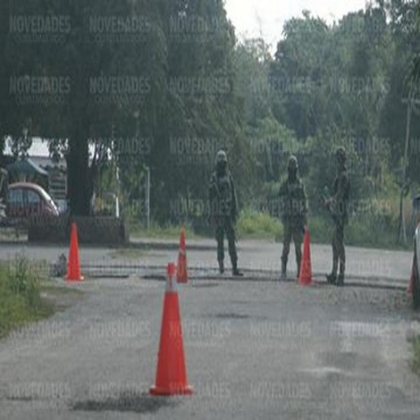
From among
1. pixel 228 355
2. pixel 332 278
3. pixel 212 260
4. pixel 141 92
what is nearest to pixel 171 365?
pixel 228 355

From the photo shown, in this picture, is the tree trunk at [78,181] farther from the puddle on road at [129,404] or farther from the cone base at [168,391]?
the puddle on road at [129,404]

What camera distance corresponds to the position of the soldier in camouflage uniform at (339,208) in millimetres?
22594

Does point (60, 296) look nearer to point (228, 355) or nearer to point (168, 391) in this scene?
point (228, 355)

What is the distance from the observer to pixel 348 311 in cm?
1819

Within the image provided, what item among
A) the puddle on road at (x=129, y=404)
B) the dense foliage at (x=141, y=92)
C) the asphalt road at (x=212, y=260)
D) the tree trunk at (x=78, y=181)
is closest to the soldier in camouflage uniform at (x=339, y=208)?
the asphalt road at (x=212, y=260)

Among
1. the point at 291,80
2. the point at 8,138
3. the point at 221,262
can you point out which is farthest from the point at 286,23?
the point at 221,262

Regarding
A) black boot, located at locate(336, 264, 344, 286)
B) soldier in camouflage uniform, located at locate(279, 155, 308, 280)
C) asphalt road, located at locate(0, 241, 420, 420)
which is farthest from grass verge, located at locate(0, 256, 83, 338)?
soldier in camouflage uniform, located at locate(279, 155, 308, 280)

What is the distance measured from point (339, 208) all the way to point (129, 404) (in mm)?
12291

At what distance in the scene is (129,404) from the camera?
10703 mm

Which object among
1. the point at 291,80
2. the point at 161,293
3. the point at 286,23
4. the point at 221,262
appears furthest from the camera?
the point at 286,23

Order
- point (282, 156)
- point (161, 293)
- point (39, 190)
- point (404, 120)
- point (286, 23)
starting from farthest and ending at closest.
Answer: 1. point (286, 23)
2. point (282, 156)
3. point (404, 120)
4. point (39, 190)
5. point (161, 293)

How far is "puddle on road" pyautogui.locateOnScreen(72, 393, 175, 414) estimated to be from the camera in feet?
34.4

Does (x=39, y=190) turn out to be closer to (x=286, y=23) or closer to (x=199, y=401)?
(x=199, y=401)

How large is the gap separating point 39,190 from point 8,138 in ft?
30.6
